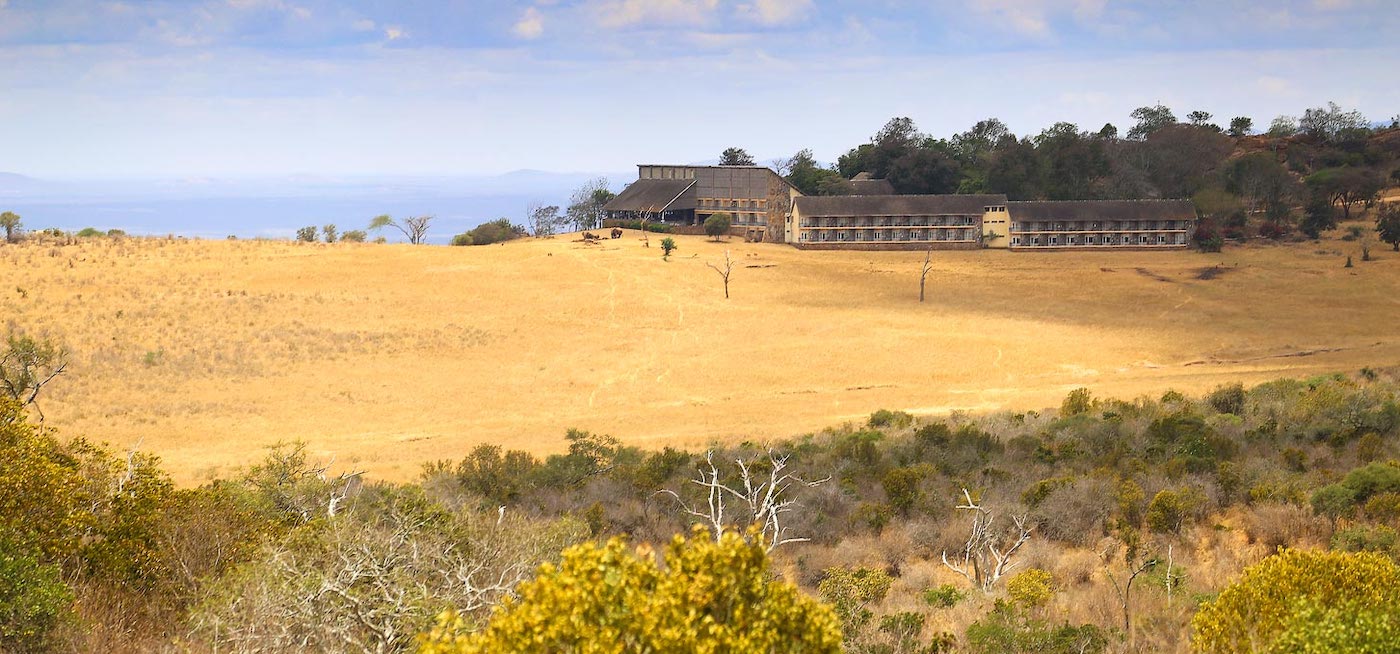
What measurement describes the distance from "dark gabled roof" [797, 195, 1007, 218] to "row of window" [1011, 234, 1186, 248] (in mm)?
3828

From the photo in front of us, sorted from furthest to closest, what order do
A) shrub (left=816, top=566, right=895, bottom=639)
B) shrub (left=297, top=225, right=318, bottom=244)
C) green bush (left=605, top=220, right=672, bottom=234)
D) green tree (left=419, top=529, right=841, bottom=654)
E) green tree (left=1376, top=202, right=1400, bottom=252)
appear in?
1. green bush (left=605, top=220, right=672, bottom=234)
2. shrub (left=297, top=225, right=318, bottom=244)
3. green tree (left=1376, top=202, right=1400, bottom=252)
4. shrub (left=816, top=566, right=895, bottom=639)
5. green tree (left=419, top=529, right=841, bottom=654)

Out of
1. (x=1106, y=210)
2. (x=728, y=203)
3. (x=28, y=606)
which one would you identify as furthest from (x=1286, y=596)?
(x=728, y=203)

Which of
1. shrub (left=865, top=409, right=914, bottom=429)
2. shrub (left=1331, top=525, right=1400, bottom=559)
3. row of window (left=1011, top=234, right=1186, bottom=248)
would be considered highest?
row of window (left=1011, top=234, right=1186, bottom=248)

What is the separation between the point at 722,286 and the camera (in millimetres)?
61125

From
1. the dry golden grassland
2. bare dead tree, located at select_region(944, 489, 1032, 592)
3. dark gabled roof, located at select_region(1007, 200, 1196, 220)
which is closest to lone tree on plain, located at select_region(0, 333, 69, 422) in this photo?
the dry golden grassland

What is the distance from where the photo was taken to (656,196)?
289 feet

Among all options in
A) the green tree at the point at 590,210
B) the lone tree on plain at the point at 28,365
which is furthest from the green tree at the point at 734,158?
the lone tree on plain at the point at 28,365

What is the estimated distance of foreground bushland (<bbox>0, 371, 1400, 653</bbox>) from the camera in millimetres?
7941

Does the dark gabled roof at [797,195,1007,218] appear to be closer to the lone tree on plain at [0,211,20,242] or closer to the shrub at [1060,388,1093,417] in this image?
the shrub at [1060,388,1093,417]

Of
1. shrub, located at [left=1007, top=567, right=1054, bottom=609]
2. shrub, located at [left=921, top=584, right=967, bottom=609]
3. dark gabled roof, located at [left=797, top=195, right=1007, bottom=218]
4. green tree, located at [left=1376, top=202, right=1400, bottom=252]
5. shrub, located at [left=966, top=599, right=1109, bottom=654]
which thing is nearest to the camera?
shrub, located at [left=966, top=599, right=1109, bottom=654]

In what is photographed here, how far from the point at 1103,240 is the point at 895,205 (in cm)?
1424

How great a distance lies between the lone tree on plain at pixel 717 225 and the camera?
79.7 m

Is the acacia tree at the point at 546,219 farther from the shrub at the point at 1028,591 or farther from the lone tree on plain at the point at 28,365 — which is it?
the shrub at the point at 1028,591

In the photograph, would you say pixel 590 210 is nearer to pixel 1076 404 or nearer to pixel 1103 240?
pixel 1103 240
